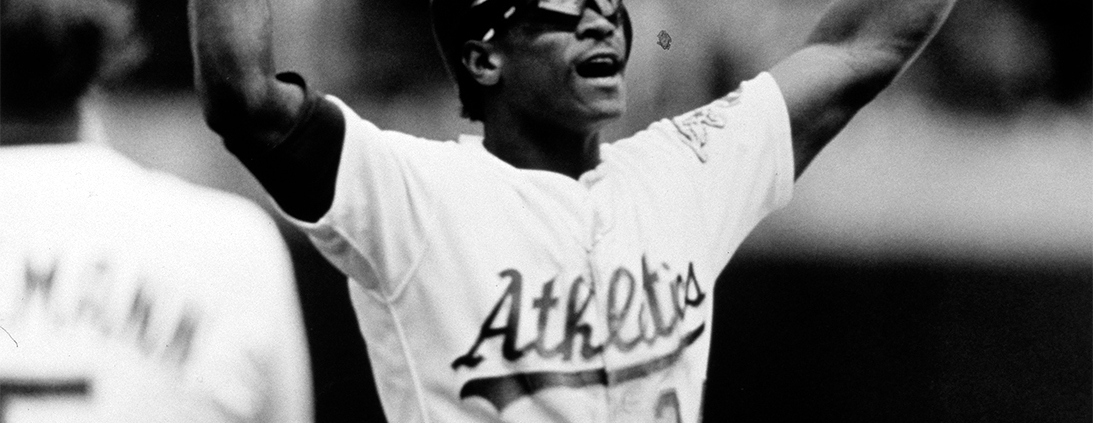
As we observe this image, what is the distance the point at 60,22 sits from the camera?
2.72m

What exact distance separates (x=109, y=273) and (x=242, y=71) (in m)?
0.64

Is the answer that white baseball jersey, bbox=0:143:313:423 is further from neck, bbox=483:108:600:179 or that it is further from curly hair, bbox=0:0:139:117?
neck, bbox=483:108:600:179

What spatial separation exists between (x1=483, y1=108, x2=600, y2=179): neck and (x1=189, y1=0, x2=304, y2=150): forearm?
0.49 m

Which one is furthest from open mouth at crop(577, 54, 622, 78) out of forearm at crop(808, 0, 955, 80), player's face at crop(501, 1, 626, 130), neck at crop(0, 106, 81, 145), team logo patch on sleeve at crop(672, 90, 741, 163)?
neck at crop(0, 106, 81, 145)

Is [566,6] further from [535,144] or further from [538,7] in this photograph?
[535,144]

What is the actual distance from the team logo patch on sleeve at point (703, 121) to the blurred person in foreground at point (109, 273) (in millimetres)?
934

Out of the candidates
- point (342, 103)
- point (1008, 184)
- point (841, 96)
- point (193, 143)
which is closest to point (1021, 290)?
point (1008, 184)

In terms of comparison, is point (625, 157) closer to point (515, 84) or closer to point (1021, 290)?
point (515, 84)

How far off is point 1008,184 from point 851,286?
0.47 metres

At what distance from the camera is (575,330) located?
8.79 feet

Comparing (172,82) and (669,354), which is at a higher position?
(172,82)

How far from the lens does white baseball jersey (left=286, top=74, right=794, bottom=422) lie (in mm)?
2611

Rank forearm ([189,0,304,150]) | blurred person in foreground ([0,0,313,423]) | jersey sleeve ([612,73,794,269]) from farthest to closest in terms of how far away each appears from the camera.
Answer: jersey sleeve ([612,73,794,269]) → blurred person in foreground ([0,0,313,423]) → forearm ([189,0,304,150])

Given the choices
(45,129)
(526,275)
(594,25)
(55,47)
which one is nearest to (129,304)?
(45,129)
